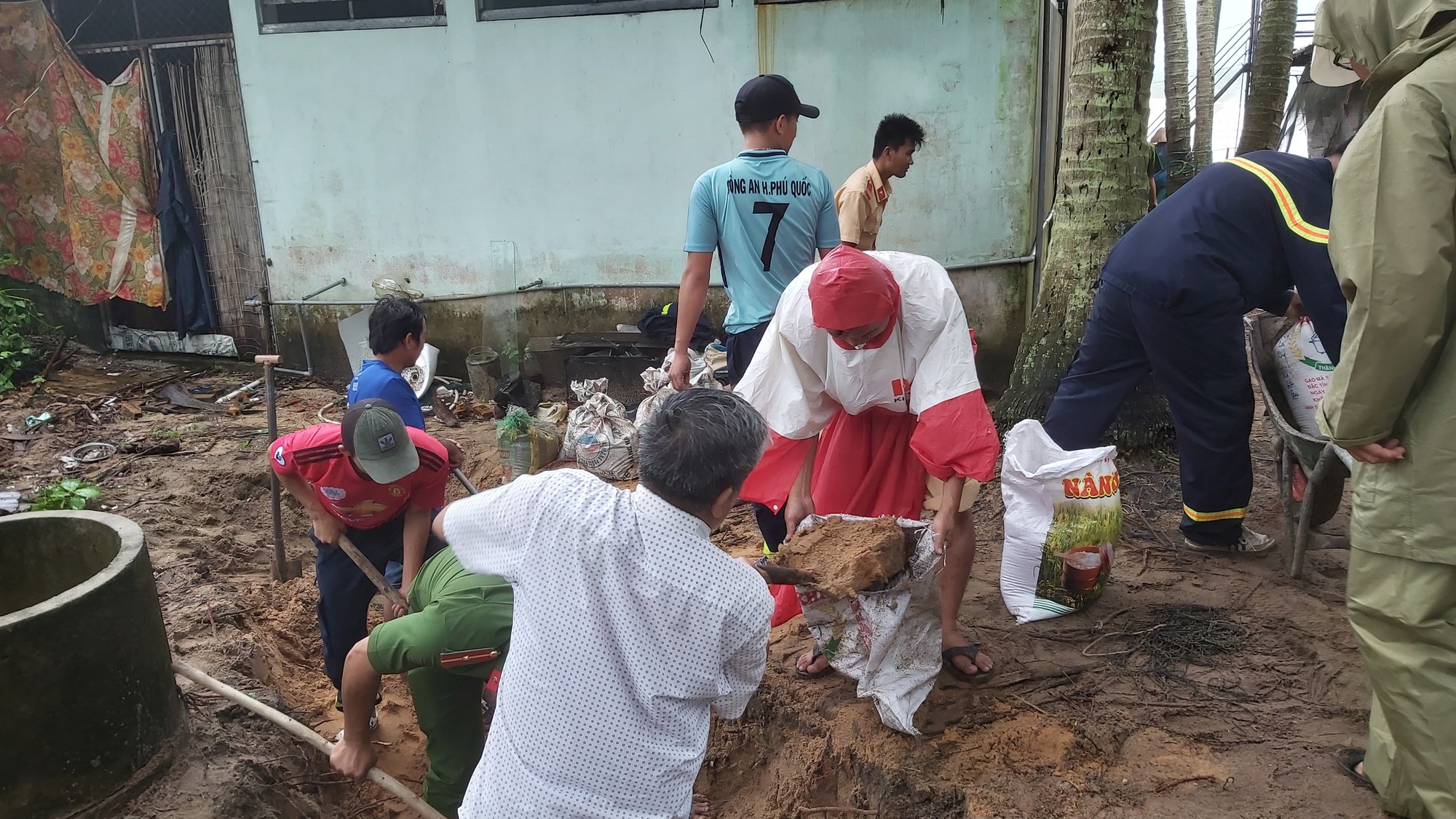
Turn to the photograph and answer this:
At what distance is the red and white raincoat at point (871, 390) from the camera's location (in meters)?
2.63

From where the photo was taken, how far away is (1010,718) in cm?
293

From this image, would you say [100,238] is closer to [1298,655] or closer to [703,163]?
[703,163]

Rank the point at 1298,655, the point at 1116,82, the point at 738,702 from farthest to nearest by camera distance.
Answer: the point at 1116,82 → the point at 1298,655 → the point at 738,702

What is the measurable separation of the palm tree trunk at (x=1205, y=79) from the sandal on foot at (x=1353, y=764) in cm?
1103

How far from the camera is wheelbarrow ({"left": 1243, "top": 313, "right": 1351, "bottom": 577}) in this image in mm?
3441

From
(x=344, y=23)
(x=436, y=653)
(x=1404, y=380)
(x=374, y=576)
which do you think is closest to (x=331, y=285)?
(x=344, y=23)

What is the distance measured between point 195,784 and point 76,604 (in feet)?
2.32

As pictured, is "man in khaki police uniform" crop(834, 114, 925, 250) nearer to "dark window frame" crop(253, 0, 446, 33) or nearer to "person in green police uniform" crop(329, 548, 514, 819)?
"person in green police uniform" crop(329, 548, 514, 819)

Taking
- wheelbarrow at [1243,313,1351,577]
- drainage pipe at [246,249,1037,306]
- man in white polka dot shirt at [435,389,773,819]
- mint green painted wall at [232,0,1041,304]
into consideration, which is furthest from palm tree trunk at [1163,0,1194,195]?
man in white polka dot shirt at [435,389,773,819]

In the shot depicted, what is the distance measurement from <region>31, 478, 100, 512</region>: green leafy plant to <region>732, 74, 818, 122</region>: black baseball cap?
4.13 metres

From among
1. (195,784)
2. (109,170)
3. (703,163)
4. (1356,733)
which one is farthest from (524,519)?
(109,170)

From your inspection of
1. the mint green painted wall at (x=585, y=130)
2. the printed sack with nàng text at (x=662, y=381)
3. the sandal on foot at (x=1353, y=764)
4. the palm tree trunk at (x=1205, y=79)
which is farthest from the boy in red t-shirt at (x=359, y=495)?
the palm tree trunk at (x=1205, y=79)

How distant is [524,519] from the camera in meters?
1.68

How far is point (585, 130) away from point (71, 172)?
4.83 m
